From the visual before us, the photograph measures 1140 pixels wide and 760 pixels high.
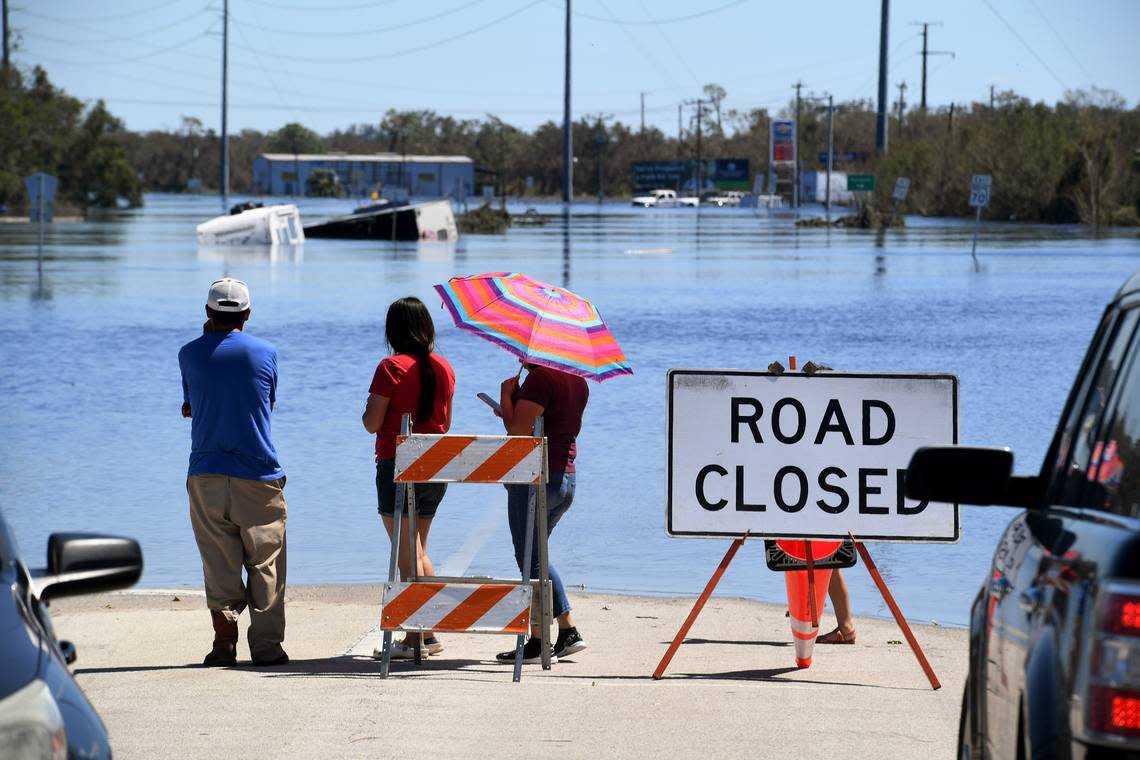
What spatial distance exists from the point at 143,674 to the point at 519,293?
240 centimetres

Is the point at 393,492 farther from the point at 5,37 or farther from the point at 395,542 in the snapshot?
the point at 5,37

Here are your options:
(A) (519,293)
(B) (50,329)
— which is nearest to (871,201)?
(B) (50,329)

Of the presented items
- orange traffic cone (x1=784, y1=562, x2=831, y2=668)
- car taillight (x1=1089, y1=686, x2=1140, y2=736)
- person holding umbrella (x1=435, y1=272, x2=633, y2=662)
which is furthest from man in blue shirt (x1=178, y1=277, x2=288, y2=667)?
car taillight (x1=1089, y1=686, x2=1140, y2=736)

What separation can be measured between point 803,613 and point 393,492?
192 centimetres

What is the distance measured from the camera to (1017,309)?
34656 mm

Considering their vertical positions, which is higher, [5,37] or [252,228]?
[5,37]

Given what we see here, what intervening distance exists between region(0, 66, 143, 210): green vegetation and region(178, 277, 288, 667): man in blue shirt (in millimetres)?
85396

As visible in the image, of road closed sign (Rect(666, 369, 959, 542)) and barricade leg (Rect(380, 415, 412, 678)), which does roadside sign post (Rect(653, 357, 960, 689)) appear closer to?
road closed sign (Rect(666, 369, 959, 542))

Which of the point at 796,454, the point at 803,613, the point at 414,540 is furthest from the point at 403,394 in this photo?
the point at 803,613

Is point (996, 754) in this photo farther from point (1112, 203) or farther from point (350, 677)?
point (1112, 203)

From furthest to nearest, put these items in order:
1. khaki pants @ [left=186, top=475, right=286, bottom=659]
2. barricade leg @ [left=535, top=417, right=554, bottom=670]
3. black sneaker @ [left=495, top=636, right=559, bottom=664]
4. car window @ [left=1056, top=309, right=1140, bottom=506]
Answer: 1. black sneaker @ [left=495, top=636, right=559, bottom=664]
2. khaki pants @ [left=186, top=475, right=286, bottom=659]
3. barricade leg @ [left=535, top=417, right=554, bottom=670]
4. car window @ [left=1056, top=309, right=1140, bottom=506]

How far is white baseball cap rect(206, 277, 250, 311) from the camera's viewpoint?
7867mm

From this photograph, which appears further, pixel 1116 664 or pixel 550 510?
pixel 550 510

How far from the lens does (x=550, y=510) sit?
834 cm
